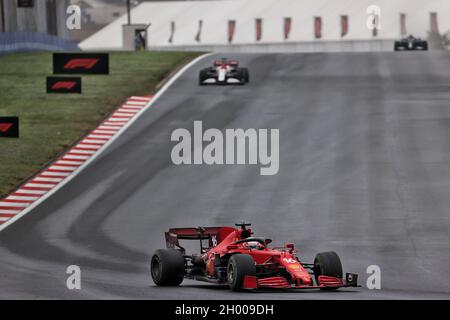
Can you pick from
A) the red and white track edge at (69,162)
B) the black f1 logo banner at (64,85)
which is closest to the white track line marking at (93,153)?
the red and white track edge at (69,162)

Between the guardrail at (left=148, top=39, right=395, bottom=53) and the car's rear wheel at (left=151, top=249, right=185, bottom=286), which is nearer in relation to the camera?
the car's rear wheel at (left=151, top=249, right=185, bottom=286)

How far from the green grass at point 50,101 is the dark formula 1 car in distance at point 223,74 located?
7.88 ft

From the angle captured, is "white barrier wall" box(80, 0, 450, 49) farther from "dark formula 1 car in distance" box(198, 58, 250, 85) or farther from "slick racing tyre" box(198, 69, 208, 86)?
"slick racing tyre" box(198, 69, 208, 86)

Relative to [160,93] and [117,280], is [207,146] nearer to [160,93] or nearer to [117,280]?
[160,93]

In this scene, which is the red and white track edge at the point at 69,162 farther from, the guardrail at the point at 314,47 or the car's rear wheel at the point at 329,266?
the guardrail at the point at 314,47

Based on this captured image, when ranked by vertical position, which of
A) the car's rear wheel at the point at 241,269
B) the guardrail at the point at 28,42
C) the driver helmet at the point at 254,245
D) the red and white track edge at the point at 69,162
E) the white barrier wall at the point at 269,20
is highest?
the white barrier wall at the point at 269,20

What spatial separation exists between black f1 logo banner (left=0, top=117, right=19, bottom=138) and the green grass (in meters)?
0.65

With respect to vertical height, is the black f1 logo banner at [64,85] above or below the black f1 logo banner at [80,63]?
below

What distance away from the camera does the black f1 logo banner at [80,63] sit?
167 feet

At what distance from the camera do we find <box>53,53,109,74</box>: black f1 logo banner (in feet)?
167

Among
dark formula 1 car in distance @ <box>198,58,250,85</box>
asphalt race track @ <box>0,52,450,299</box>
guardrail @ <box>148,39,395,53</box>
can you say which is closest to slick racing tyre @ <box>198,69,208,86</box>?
dark formula 1 car in distance @ <box>198,58,250,85</box>

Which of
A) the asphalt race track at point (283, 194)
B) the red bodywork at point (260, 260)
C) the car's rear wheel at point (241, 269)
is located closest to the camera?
the car's rear wheel at point (241, 269)

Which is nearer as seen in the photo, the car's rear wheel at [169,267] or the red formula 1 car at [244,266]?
the red formula 1 car at [244,266]

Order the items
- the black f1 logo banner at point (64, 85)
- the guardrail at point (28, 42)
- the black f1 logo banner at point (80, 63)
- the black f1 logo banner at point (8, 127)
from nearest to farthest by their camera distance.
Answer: the black f1 logo banner at point (8, 127)
the black f1 logo banner at point (80, 63)
the black f1 logo banner at point (64, 85)
the guardrail at point (28, 42)
